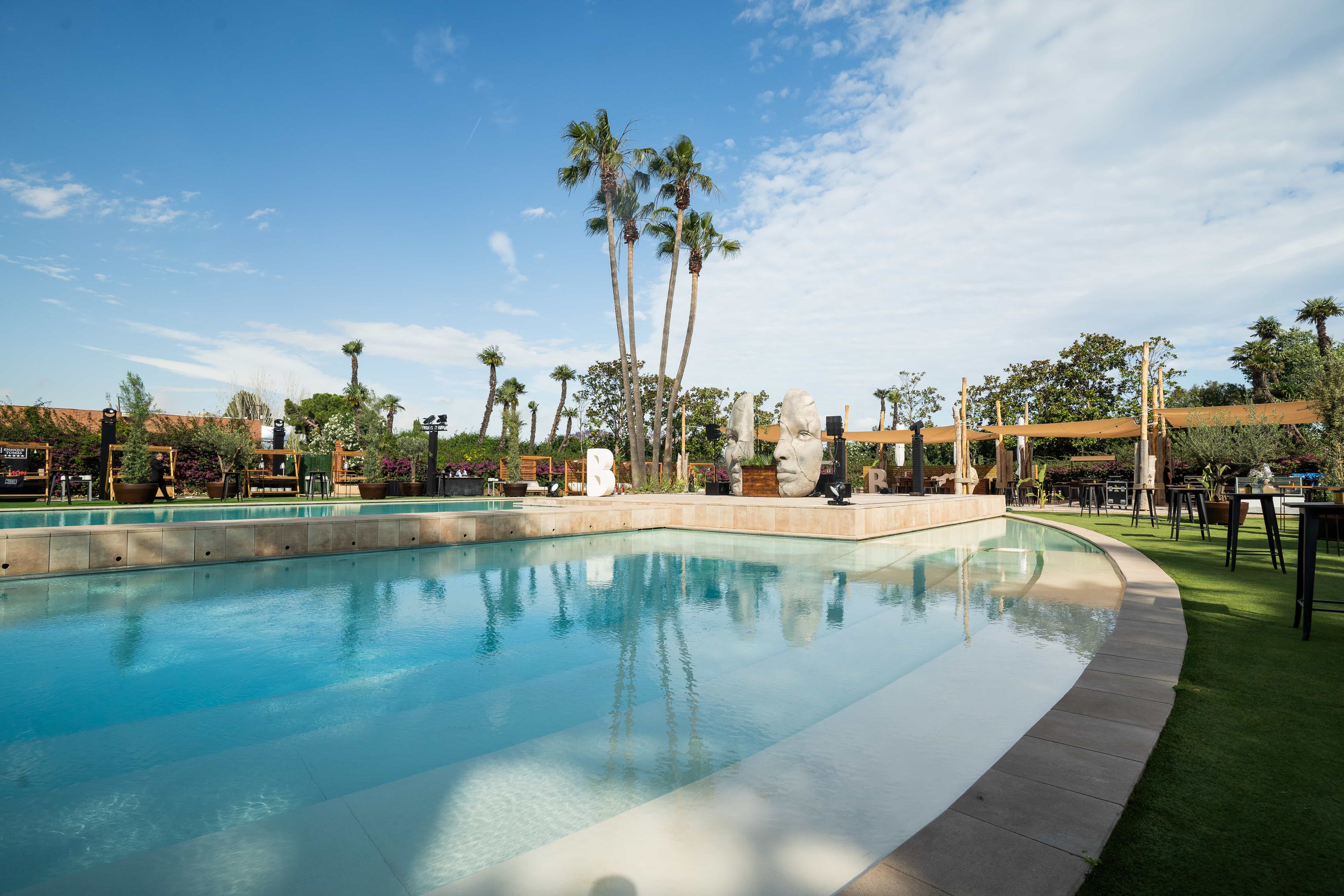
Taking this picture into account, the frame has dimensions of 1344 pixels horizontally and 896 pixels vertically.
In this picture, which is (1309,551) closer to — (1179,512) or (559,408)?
(1179,512)

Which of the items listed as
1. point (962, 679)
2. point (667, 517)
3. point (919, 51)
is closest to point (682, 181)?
point (919, 51)

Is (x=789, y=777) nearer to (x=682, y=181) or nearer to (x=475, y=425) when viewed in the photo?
(x=682, y=181)

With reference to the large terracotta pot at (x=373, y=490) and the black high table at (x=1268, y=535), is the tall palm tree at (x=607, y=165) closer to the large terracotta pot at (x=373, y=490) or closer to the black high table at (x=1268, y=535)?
the large terracotta pot at (x=373, y=490)

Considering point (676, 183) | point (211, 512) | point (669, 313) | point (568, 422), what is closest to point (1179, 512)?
point (669, 313)

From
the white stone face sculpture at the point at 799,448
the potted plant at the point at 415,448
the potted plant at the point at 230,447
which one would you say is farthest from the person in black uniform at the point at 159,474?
the white stone face sculpture at the point at 799,448

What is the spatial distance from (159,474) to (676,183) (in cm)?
1723

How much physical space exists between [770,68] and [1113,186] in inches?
379

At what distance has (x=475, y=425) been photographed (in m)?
46.0

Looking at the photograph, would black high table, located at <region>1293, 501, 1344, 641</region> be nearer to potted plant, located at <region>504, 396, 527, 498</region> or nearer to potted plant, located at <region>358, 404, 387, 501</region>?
potted plant, located at <region>504, 396, 527, 498</region>

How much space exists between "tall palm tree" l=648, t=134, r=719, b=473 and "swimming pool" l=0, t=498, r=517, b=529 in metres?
8.01

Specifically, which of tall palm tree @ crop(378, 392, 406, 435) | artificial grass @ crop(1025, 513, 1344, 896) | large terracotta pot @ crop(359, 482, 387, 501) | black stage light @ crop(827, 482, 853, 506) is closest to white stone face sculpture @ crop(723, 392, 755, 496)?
black stage light @ crop(827, 482, 853, 506)

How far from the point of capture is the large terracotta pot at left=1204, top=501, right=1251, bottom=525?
31.5 feet

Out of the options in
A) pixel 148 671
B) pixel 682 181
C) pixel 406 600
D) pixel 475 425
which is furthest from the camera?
pixel 475 425

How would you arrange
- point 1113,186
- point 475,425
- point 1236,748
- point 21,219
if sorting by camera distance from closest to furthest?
point 1236,748 < point 1113,186 < point 21,219 < point 475,425
